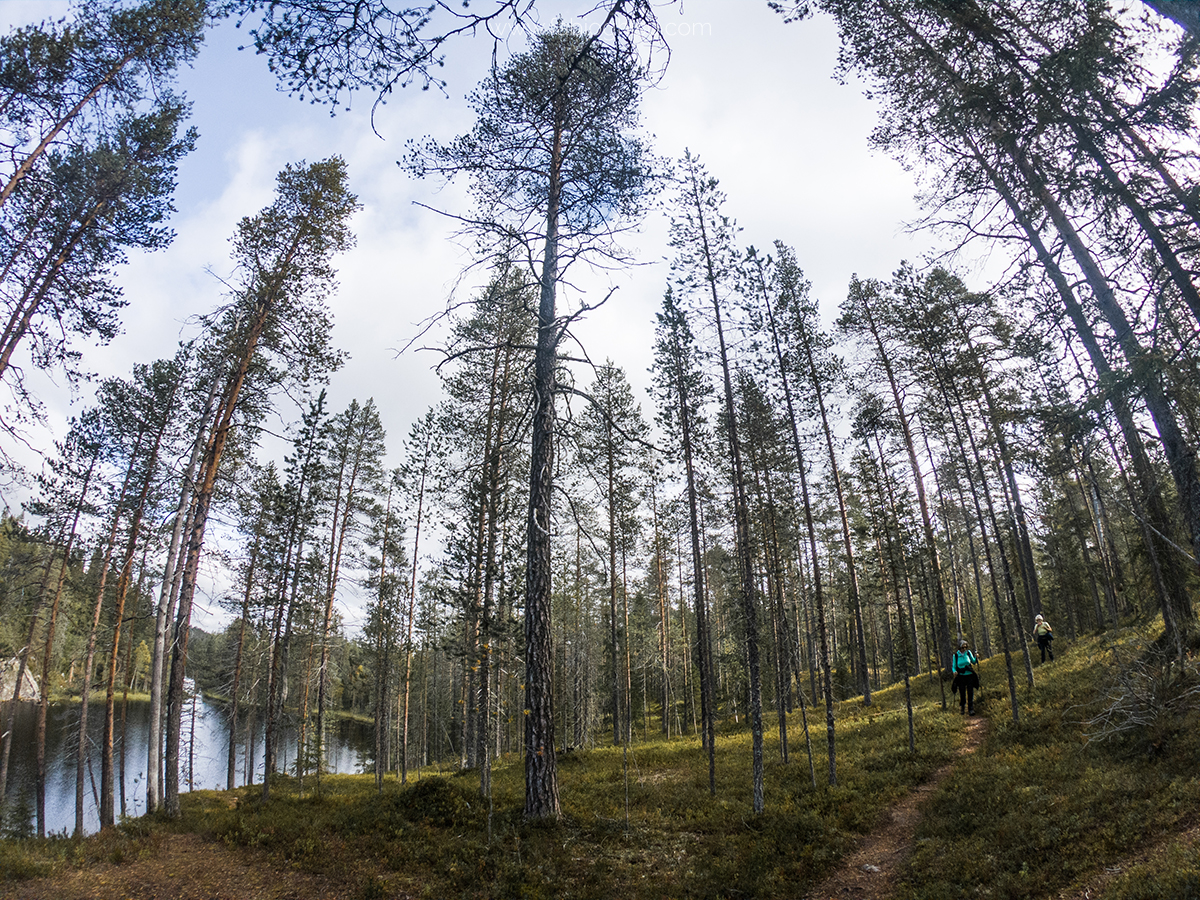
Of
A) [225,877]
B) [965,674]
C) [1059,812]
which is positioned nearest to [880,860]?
[1059,812]

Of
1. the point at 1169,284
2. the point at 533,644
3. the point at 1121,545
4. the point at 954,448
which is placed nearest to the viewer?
the point at 1169,284

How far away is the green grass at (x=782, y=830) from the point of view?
264 inches

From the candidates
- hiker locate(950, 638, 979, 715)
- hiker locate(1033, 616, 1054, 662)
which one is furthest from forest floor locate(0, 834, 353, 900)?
hiker locate(1033, 616, 1054, 662)

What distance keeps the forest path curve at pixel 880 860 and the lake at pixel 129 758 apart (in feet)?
61.1

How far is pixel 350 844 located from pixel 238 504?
11437mm

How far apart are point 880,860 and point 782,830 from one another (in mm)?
1811

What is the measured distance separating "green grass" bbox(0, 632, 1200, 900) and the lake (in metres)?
9.47

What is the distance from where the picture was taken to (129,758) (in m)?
32.1

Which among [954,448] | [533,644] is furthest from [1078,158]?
[954,448]

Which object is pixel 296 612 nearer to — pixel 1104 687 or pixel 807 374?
pixel 807 374

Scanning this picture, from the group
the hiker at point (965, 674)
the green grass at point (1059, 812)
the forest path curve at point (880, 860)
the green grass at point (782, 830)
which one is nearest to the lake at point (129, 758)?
the green grass at point (782, 830)

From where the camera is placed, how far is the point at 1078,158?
5.79m

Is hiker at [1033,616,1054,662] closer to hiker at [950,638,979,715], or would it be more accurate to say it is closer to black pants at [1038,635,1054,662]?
black pants at [1038,635,1054,662]

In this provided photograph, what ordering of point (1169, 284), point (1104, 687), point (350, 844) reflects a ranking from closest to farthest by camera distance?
point (1169, 284) → point (350, 844) → point (1104, 687)
